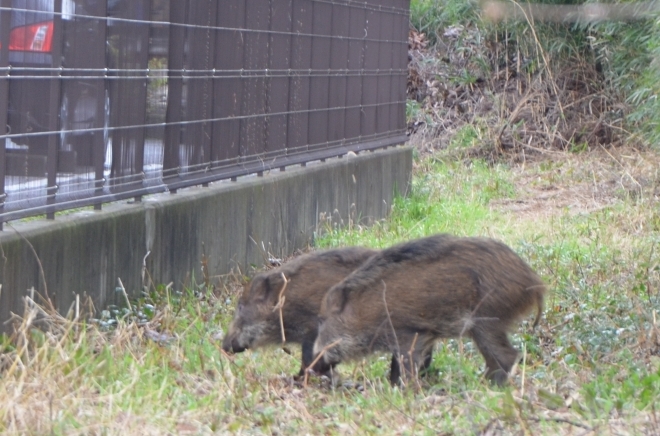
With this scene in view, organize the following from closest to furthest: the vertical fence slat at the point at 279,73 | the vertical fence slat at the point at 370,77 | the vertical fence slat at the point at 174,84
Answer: the vertical fence slat at the point at 174,84 < the vertical fence slat at the point at 279,73 < the vertical fence slat at the point at 370,77

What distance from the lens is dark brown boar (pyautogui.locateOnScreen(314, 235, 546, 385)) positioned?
19.0 ft

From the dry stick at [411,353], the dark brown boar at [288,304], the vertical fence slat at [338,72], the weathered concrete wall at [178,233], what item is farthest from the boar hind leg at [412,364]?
the vertical fence slat at [338,72]

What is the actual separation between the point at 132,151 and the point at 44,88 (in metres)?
1.20

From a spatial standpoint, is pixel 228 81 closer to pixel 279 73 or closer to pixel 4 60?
pixel 279 73

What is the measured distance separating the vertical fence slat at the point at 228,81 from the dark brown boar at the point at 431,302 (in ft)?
Answer: 10.6

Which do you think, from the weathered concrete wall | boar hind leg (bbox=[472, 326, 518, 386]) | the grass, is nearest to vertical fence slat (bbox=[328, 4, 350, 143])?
the weathered concrete wall

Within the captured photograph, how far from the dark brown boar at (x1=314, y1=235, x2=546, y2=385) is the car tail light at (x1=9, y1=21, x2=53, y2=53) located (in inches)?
86.7

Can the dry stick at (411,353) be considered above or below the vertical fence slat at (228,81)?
below

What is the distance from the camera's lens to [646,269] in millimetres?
8031

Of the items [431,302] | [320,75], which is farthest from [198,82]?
[431,302]

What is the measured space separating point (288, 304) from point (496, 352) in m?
1.32

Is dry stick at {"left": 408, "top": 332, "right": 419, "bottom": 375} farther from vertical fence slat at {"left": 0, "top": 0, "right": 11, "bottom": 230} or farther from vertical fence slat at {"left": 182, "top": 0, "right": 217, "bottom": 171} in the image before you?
vertical fence slat at {"left": 182, "top": 0, "right": 217, "bottom": 171}

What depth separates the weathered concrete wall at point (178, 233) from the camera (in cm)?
642

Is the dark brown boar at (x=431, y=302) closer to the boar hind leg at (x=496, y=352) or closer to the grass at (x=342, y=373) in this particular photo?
the boar hind leg at (x=496, y=352)
